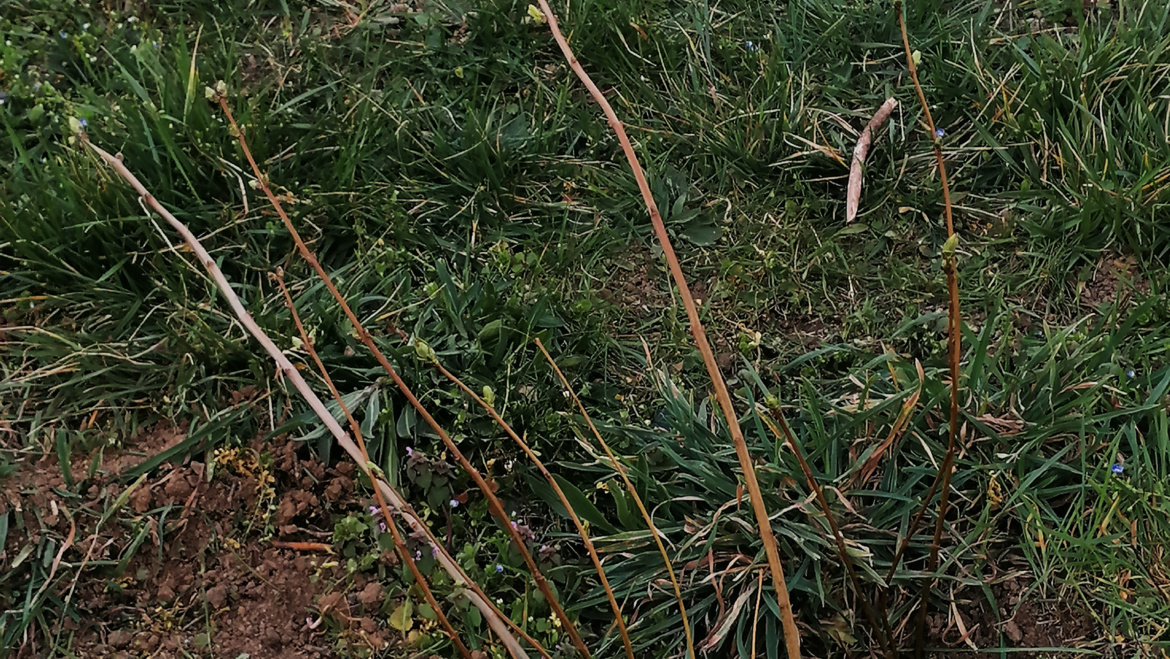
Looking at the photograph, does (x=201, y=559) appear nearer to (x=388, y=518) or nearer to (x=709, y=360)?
(x=388, y=518)

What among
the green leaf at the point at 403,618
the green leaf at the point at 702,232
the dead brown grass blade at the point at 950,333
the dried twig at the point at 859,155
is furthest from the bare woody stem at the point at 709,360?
the dried twig at the point at 859,155

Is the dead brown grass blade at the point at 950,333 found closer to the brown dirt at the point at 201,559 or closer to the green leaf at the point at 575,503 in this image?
the green leaf at the point at 575,503

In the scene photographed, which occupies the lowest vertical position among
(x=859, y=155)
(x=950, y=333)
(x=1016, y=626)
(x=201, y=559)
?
(x=1016, y=626)

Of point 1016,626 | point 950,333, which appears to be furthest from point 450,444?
point 1016,626

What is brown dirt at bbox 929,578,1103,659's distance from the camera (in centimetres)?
175

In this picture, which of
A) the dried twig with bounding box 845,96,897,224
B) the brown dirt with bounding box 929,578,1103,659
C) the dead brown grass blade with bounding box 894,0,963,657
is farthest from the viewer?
the dried twig with bounding box 845,96,897,224

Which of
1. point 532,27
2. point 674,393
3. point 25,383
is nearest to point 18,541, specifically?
point 25,383

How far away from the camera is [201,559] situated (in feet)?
6.13

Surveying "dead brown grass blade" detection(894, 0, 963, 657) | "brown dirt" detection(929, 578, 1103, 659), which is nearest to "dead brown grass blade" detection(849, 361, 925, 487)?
"dead brown grass blade" detection(894, 0, 963, 657)

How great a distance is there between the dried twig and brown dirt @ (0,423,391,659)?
153 centimetres

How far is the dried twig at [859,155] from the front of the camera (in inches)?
93.4

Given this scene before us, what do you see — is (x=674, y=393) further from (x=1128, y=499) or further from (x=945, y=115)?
(x=945, y=115)

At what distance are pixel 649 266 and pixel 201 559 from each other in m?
1.34

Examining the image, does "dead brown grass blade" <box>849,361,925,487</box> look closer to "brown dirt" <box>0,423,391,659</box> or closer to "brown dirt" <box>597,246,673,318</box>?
"brown dirt" <box>597,246,673,318</box>
